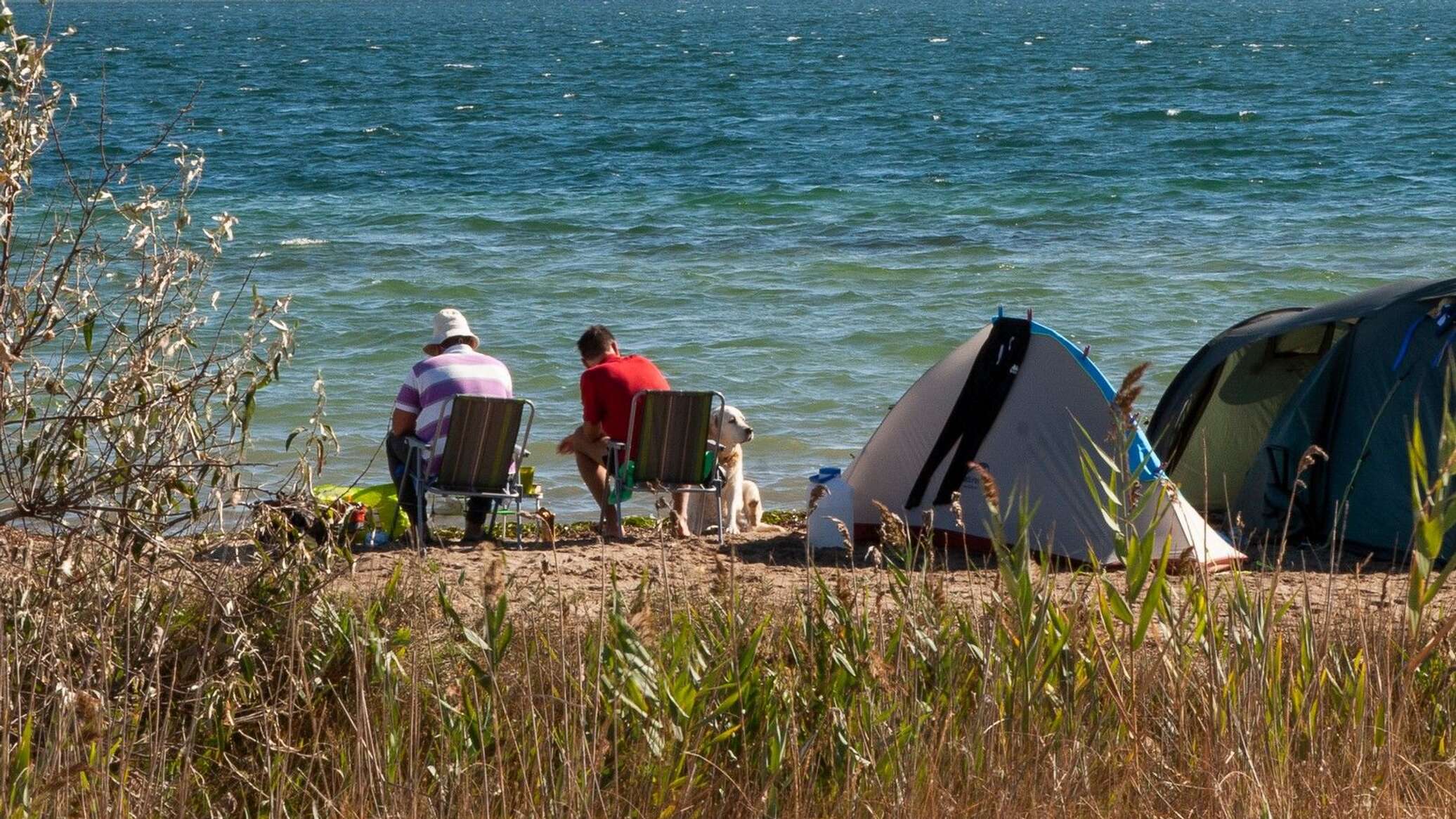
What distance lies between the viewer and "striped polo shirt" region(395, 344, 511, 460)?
7.39 metres

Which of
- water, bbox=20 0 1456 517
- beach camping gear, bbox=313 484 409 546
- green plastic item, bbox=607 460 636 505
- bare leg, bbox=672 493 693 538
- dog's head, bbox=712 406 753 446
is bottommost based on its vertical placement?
beach camping gear, bbox=313 484 409 546

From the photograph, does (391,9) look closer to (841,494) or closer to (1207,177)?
(1207,177)

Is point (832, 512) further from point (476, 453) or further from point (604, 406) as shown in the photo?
point (476, 453)

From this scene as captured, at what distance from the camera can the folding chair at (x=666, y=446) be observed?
23.9 feet

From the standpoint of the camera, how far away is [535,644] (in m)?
3.74

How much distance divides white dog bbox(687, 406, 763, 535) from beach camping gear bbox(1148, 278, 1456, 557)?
1985 mm

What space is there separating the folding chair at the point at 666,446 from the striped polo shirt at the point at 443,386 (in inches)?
25.1

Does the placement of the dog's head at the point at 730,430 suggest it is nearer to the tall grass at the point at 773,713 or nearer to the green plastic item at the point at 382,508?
the green plastic item at the point at 382,508

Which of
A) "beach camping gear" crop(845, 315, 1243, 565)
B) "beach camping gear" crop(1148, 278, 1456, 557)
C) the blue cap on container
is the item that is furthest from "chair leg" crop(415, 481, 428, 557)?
"beach camping gear" crop(1148, 278, 1456, 557)

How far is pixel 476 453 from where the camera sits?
7.14m

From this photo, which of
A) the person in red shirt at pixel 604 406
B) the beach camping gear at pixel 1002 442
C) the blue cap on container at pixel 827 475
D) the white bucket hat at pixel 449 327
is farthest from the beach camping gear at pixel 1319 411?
the white bucket hat at pixel 449 327

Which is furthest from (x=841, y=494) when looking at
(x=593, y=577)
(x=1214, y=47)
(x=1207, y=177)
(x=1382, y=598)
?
(x=1214, y=47)

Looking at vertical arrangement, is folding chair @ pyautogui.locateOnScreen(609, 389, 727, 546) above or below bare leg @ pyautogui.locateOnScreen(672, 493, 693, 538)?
above

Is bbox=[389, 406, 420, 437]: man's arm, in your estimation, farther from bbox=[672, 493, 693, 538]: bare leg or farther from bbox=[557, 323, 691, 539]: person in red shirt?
bbox=[672, 493, 693, 538]: bare leg
